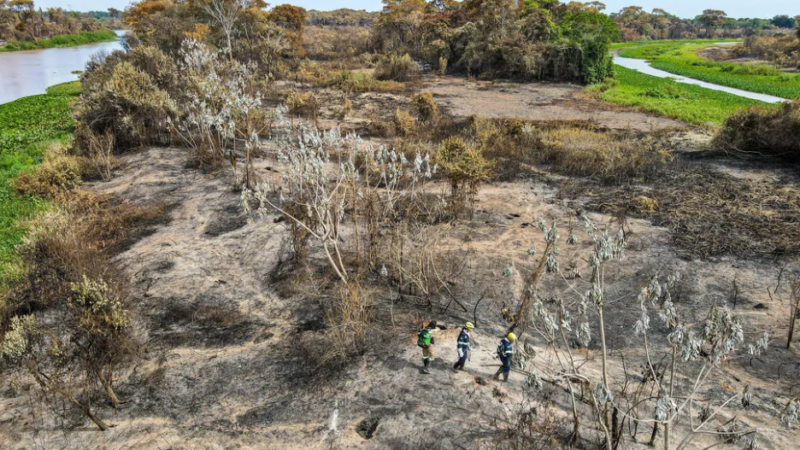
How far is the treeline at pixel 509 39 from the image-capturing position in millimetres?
33062

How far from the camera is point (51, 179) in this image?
47.4 ft

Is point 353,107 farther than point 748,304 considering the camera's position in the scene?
Yes

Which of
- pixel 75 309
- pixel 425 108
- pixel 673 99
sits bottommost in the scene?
pixel 75 309

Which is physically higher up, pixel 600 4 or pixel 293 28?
pixel 600 4

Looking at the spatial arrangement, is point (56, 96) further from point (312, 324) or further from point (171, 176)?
point (312, 324)

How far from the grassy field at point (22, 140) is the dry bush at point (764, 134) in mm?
22022

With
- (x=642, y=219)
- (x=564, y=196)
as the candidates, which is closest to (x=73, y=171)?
(x=564, y=196)

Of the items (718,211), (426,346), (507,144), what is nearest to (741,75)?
(507,144)

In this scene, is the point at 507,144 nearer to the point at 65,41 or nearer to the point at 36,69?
the point at 36,69

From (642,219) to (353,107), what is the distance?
17.1 meters

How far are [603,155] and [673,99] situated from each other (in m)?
15.4

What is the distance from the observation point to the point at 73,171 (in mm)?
14961

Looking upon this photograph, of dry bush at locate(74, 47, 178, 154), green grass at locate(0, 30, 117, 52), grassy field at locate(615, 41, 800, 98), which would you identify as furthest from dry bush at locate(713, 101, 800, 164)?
green grass at locate(0, 30, 117, 52)

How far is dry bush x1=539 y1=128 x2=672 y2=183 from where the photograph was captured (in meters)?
14.6
